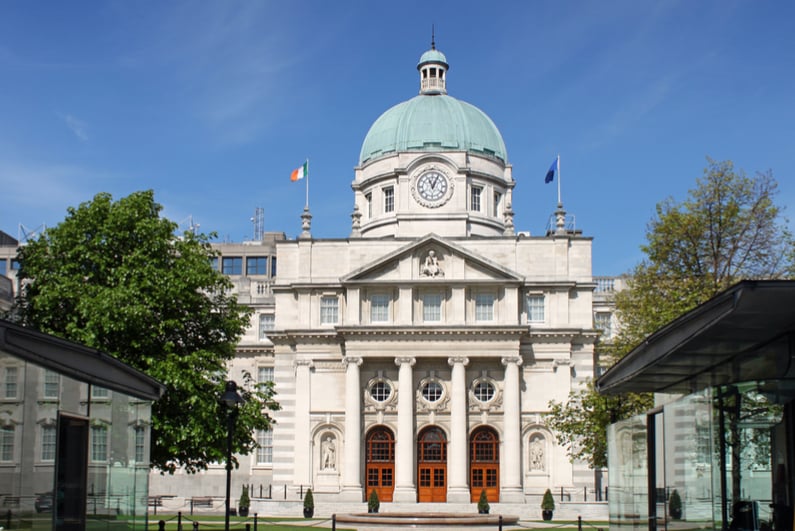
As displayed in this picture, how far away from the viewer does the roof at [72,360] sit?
18188 mm

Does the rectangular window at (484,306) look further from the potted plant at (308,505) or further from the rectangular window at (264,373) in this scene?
the rectangular window at (264,373)

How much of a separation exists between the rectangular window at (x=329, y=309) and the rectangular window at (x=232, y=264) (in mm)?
30452

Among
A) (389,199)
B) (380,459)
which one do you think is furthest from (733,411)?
(389,199)

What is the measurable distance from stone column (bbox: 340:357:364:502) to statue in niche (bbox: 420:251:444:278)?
6.67 meters

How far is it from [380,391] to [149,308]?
92.4ft

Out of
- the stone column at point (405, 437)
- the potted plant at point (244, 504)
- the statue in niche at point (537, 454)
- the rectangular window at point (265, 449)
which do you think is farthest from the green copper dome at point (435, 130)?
the potted plant at point (244, 504)

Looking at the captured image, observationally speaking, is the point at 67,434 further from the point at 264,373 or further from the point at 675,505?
the point at 264,373

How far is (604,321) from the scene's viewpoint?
2852 inches

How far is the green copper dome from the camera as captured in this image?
2936 inches

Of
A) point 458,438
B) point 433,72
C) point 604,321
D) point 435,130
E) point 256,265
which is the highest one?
point 433,72

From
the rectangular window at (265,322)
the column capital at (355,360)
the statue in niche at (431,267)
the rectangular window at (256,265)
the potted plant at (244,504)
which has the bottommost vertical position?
the potted plant at (244,504)

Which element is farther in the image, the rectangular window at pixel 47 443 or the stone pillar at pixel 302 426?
the stone pillar at pixel 302 426

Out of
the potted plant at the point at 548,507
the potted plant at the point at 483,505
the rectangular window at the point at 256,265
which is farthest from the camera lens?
the rectangular window at the point at 256,265

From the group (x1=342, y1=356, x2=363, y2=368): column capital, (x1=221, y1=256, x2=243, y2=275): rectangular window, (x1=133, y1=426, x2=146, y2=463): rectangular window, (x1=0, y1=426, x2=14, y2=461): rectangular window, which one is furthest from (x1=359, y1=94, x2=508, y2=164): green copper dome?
(x1=0, y1=426, x2=14, y2=461): rectangular window
